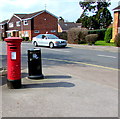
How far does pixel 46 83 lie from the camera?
18.0 feet

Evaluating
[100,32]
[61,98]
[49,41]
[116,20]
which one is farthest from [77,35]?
[61,98]

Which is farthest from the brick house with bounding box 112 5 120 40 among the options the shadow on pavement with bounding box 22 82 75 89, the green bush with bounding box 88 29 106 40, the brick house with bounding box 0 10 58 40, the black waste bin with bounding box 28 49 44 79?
the shadow on pavement with bounding box 22 82 75 89

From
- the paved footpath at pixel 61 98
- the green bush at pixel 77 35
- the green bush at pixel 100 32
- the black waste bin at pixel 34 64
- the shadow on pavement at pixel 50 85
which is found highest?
the green bush at pixel 100 32

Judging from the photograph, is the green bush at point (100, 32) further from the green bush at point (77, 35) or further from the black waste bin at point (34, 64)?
the black waste bin at point (34, 64)

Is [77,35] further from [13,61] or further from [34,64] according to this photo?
[13,61]

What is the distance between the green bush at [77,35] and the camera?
24.2 m

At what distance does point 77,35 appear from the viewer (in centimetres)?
2455

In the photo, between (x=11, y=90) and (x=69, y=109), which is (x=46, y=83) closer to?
(x=11, y=90)

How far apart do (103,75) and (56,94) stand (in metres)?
2.81

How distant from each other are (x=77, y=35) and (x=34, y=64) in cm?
1932

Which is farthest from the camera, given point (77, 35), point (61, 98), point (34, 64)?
point (77, 35)

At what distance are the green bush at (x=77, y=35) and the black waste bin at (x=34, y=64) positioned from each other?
18.8 meters

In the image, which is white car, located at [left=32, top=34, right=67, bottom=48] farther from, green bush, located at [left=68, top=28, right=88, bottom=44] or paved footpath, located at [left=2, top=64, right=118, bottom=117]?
paved footpath, located at [left=2, top=64, right=118, bottom=117]

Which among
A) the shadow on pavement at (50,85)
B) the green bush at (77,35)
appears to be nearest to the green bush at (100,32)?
the green bush at (77,35)
